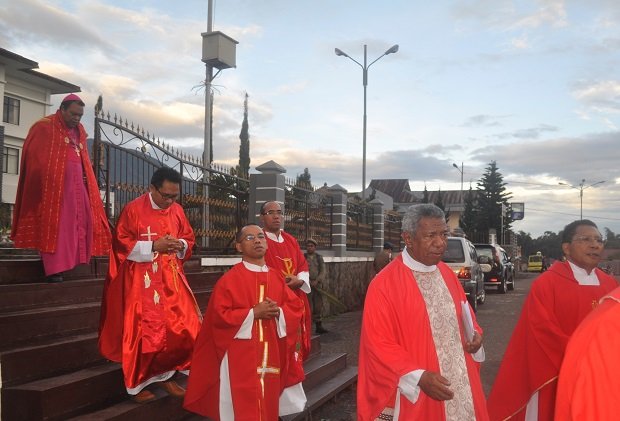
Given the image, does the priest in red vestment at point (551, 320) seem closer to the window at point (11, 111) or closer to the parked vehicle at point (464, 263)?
the parked vehicle at point (464, 263)

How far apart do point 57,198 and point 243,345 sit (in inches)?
110

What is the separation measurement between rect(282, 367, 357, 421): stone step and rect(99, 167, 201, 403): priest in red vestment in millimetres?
1367

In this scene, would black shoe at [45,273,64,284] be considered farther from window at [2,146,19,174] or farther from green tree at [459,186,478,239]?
green tree at [459,186,478,239]

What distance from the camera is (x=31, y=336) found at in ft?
16.8

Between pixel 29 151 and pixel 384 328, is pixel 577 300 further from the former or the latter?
pixel 29 151

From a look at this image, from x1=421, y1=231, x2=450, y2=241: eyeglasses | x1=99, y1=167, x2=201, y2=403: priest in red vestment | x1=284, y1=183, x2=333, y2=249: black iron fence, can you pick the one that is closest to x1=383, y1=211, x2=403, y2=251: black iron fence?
x1=284, y1=183, x2=333, y2=249: black iron fence

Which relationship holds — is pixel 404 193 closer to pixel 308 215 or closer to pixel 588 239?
pixel 308 215

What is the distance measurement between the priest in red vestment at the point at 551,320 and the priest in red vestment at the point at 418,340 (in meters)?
1.13

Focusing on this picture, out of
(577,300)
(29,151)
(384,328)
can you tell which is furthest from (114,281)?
(577,300)

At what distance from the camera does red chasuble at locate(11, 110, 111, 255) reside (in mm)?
5906

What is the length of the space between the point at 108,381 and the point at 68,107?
287 cm

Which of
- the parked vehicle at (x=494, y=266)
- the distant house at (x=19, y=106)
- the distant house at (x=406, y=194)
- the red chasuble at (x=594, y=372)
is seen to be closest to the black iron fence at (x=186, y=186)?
the red chasuble at (x=594, y=372)

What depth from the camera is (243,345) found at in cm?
444

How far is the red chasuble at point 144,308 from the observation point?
4902 mm
